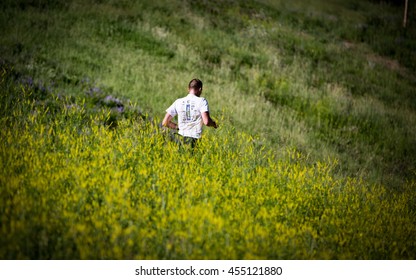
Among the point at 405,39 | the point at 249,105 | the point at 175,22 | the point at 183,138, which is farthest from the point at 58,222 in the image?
the point at 405,39

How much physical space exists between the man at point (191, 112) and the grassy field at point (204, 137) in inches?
11.9

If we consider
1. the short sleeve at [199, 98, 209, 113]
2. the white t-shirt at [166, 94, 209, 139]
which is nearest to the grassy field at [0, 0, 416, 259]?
the white t-shirt at [166, 94, 209, 139]

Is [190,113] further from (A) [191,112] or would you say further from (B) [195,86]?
(B) [195,86]

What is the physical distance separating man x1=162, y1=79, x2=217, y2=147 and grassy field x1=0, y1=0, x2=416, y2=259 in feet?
0.99

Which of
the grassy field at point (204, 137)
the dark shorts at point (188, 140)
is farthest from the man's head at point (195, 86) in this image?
the grassy field at point (204, 137)

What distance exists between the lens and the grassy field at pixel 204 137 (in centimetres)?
347

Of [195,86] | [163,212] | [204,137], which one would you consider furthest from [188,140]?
[163,212]

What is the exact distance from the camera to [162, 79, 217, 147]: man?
5324mm

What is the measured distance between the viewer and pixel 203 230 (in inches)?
136

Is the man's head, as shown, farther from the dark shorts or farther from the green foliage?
the green foliage

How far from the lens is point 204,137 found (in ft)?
18.7

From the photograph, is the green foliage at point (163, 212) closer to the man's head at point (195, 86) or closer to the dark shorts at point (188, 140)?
the dark shorts at point (188, 140)

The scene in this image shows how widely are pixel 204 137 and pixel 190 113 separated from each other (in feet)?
1.65
